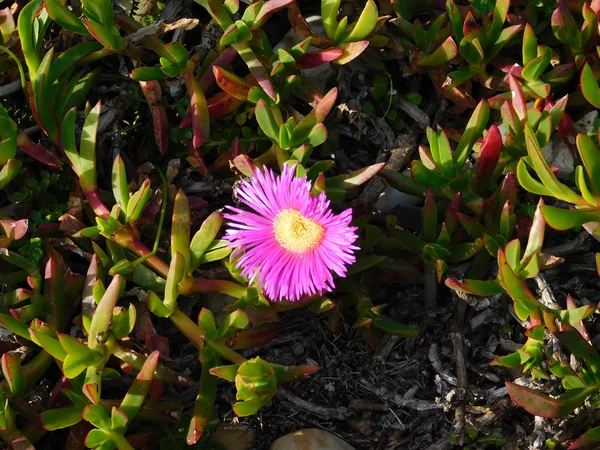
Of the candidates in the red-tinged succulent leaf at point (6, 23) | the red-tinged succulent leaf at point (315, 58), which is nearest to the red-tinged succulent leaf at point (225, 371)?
the red-tinged succulent leaf at point (315, 58)

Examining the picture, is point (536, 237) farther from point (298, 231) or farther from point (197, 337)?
point (197, 337)

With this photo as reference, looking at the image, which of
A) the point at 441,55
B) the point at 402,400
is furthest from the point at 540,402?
the point at 441,55

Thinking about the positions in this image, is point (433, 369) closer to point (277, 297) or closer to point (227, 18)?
point (277, 297)

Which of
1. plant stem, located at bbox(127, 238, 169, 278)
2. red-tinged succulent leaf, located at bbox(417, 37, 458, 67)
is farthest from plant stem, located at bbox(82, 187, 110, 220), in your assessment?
red-tinged succulent leaf, located at bbox(417, 37, 458, 67)

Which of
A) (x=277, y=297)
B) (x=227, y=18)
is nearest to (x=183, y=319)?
(x=277, y=297)

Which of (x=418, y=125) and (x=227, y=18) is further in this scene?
(x=418, y=125)

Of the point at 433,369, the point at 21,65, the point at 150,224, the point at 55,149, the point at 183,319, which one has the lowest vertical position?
the point at 433,369
